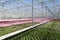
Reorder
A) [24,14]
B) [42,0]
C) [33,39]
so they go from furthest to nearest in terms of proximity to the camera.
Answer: [24,14]
[42,0]
[33,39]

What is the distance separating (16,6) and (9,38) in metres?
14.1

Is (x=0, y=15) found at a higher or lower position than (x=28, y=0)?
lower

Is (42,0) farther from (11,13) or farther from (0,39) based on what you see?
(0,39)

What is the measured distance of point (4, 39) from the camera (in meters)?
4.27

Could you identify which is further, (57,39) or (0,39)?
(57,39)

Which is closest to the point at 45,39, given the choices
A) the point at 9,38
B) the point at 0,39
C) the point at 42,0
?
the point at 9,38

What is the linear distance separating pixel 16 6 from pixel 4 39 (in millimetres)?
14466

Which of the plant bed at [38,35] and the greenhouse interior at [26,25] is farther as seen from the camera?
the greenhouse interior at [26,25]

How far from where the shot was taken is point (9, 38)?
4.63 m

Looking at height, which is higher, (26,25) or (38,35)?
(38,35)

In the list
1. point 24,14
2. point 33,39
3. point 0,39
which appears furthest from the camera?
point 24,14

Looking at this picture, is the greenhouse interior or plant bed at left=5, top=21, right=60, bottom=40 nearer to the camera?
plant bed at left=5, top=21, right=60, bottom=40

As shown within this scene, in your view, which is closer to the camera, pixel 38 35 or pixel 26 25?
pixel 38 35

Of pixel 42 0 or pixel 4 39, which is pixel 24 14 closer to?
pixel 42 0
